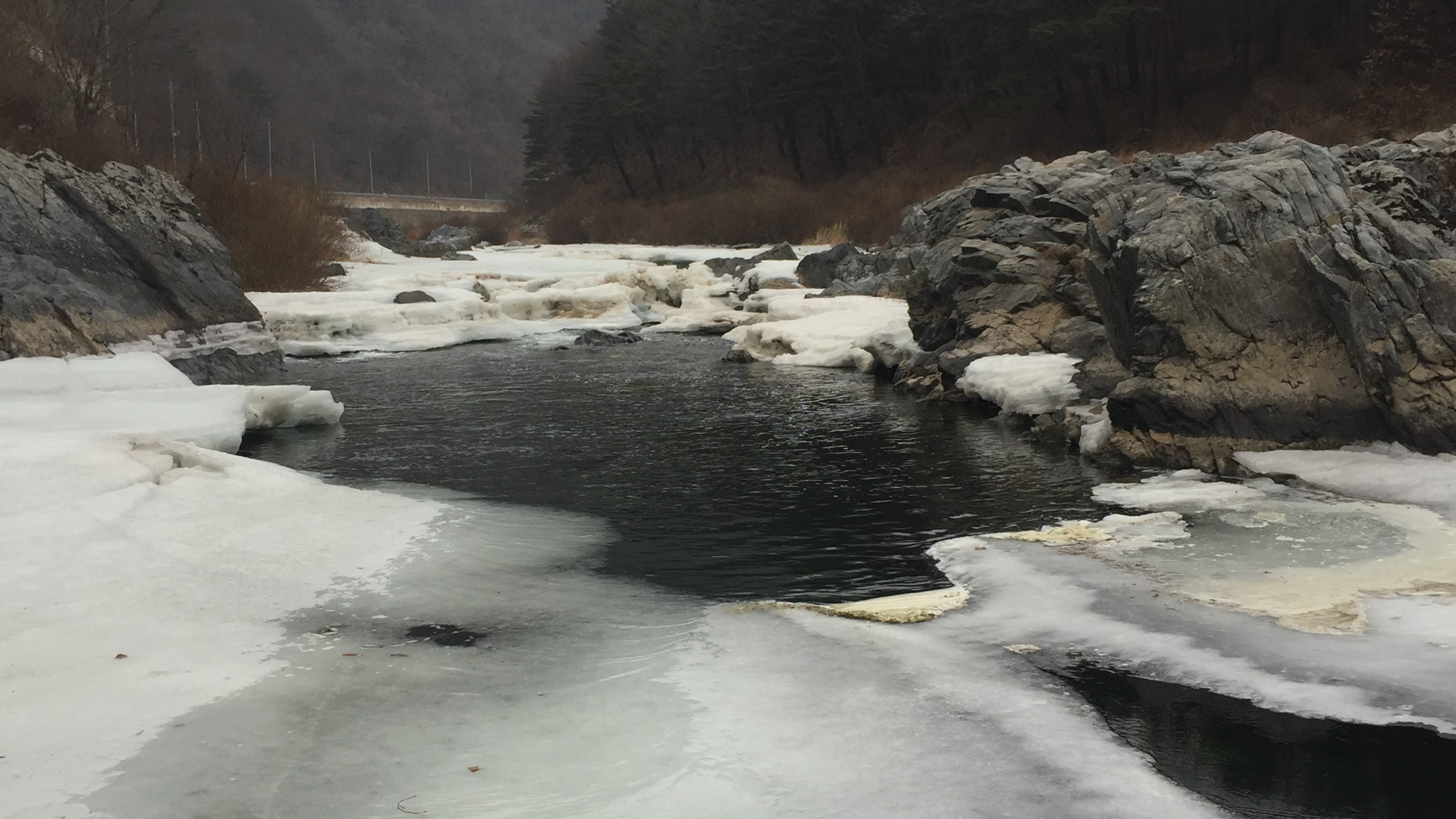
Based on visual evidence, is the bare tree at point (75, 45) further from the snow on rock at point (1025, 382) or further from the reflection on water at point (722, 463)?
the snow on rock at point (1025, 382)

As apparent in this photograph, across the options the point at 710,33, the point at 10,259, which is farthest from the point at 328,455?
the point at 710,33

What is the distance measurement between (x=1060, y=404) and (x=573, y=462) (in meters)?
5.53

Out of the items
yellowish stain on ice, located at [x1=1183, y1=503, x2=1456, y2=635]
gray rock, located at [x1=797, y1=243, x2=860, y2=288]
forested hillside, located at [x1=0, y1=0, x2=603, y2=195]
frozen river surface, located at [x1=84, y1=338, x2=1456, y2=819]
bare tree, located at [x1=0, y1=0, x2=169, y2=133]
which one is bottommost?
frozen river surface, located at [x1=84, y1=338, x2=1456, y2=819]

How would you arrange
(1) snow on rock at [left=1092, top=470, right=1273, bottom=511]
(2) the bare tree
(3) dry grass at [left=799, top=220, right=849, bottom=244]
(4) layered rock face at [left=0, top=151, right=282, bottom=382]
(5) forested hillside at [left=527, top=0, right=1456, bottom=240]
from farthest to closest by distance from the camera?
1. (3) dry grass at [left=799, top=220, right=849, bottom=244]
2. (5) forested hillside at [left=527, top=0, right=1456, bottom=240]
3. (2) the bare tree
4. (4) layered rock face at [left=0, top=151, right=282, bottom=382]
5. (1) snow on rock at [left=1092, top=470, right=1273, bottom=511]

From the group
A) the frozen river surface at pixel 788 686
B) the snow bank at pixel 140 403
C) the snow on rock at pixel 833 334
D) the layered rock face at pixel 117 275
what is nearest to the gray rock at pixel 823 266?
the snow on rock at pixel 833 334

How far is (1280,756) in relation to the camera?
17.8ft

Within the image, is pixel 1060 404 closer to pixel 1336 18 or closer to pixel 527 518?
pixel 527 518

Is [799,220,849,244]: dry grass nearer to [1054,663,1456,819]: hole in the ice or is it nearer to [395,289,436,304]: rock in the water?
[395,289,436,304]: rock in the water

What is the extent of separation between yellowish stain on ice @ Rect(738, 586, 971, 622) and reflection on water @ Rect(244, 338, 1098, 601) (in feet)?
1.02

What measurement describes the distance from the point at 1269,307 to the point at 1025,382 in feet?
11.8

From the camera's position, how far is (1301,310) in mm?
11414

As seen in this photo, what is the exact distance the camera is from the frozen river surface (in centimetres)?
500

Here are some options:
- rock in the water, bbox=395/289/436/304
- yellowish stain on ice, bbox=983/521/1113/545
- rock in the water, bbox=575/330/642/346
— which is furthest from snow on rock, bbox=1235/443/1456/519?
rock in the water, bbox=395/289/436/304

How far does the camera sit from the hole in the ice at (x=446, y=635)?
6.88m
